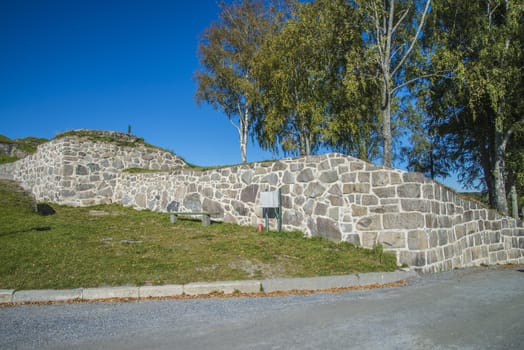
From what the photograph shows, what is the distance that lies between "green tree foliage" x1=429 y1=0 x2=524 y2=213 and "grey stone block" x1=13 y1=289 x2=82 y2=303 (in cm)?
1348

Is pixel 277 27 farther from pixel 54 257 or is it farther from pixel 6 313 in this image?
pixel 6 313

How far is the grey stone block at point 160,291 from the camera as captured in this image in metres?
5.49

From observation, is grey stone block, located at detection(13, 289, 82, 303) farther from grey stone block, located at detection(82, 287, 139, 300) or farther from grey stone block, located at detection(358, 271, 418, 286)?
grey stone block, located at detection(358, 271, 418, 286)

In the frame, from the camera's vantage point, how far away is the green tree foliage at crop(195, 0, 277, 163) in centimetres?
2150

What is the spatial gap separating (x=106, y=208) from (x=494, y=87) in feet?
55.4

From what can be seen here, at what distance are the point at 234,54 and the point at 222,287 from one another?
1871cm

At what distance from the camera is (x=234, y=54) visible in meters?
21.7

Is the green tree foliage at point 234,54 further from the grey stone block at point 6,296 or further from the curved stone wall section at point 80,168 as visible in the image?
the grey stone block at point 6,296

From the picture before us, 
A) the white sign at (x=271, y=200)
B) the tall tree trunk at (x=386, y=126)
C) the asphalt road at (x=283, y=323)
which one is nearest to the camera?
the asphalt road at (x=283, y=323)

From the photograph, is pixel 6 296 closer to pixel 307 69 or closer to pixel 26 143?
pixel 307 69

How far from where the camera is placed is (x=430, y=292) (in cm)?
597

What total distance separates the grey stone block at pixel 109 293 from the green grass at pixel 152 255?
238mm

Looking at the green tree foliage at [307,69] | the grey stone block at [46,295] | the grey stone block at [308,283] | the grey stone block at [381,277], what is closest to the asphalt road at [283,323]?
the grey stone block at [46,295]

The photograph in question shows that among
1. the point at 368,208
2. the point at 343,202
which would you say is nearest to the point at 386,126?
the point at 343,202
